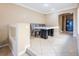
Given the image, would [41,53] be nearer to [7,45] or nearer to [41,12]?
[7,45]

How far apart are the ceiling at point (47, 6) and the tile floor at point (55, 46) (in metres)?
0.45

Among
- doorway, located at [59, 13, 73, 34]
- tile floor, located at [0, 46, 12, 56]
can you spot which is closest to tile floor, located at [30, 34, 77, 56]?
doorway, located at [59, 13, 73, 34]

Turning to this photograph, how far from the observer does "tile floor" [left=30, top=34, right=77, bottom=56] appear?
161 cm

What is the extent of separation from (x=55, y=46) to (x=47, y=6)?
676 mm

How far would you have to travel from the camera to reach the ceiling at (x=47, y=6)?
157 centimetres

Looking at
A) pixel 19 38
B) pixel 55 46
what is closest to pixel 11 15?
pixel 19 38

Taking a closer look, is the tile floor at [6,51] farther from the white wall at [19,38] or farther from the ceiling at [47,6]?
the ceiling at [47,6]

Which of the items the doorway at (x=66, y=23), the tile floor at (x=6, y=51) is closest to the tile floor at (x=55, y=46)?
the doorway at (x=66, y=23)

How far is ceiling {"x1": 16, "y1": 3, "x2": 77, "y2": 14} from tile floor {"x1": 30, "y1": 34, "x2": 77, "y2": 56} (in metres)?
0.45

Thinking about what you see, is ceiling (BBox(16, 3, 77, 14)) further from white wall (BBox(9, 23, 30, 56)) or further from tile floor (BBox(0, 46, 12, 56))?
tile floor (BBox(0, 46, 12, 56))

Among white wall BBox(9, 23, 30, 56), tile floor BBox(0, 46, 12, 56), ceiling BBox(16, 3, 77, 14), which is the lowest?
tile floor BBox(0, 46, 12, 56)

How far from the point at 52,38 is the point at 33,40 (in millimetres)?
320

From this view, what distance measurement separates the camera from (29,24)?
1.63 metres

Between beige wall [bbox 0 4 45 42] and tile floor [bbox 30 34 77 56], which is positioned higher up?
beige wall [bbox 0 4 45 42]
